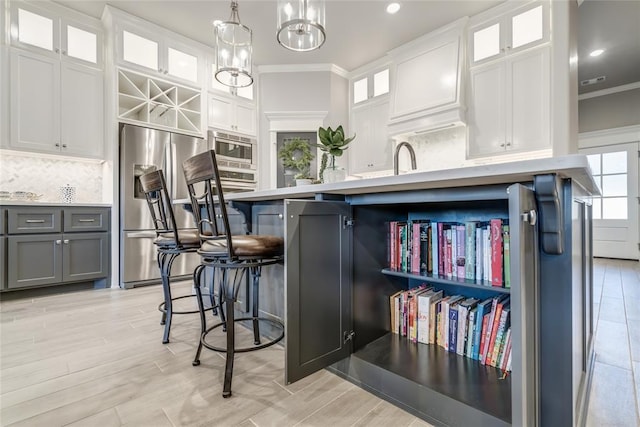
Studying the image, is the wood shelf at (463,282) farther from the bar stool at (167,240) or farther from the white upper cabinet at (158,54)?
the white upper cabinet at (158,54)

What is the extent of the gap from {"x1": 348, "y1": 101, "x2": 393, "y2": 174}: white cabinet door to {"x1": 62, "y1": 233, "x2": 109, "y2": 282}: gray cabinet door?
341 centimetres

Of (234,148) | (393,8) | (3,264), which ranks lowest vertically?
(3,264)

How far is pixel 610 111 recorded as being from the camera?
5438 mm

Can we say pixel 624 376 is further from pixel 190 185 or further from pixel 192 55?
pixel 192 55

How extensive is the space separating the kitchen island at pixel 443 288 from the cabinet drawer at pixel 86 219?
2.35m

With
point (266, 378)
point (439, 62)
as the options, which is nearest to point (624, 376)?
point (266, 378)

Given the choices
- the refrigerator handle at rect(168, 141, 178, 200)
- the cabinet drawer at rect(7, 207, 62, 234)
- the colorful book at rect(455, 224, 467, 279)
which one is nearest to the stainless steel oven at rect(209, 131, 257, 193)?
the refrigerator handle at rect(168, 141, 178, 200)

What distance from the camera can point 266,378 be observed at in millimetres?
1468

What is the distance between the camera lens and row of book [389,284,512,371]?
1311mm

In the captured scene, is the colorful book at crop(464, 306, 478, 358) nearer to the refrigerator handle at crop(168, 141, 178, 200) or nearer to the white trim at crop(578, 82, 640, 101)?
the refrigerator handle at crop(168, 141, 178, 200)

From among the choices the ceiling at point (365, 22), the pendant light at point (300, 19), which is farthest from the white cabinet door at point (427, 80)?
the pendant light at point (300, 19)

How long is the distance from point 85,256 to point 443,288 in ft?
11.3

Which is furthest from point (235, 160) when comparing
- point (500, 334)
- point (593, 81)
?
point (593, 81)

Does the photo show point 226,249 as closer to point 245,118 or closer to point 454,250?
point 454,250
